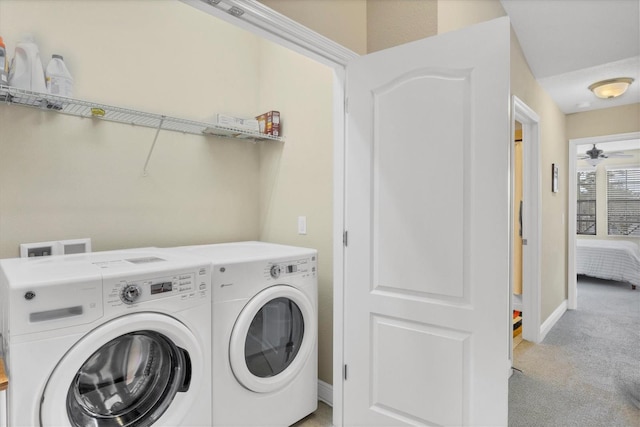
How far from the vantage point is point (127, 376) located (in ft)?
4.75

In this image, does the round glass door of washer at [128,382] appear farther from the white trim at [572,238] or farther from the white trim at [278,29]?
the white trim at [572,238]

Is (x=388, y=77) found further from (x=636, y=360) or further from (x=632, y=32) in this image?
(x=636, y=360)

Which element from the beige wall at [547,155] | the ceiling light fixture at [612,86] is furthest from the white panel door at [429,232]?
the ceiling light fixture at [612,86]

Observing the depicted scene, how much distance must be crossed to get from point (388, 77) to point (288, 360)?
1.59 metres

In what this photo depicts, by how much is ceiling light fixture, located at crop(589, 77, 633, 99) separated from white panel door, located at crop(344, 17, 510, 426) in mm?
3028

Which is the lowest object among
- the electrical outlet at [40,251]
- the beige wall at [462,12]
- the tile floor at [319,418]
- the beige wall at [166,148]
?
the tile floor at [319,418]

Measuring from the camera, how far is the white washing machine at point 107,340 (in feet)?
3.68

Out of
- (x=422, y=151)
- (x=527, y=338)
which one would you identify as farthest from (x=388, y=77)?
(x=527, y=338)

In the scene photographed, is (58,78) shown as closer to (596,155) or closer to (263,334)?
(263,334)

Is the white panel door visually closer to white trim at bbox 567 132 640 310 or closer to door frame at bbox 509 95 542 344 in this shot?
door frame at bbox 509 95 542 344

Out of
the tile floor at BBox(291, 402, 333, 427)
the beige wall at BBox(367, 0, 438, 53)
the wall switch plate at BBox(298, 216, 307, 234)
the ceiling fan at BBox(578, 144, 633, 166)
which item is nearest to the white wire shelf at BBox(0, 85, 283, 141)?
the wall switch plate at BBox(298, 216, 307, 234)

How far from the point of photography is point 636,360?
299 cm

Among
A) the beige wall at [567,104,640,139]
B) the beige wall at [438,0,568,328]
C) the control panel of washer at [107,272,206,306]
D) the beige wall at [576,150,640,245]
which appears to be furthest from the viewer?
the beige wall at [576,150,640,245]

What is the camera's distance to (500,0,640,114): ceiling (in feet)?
8.03
